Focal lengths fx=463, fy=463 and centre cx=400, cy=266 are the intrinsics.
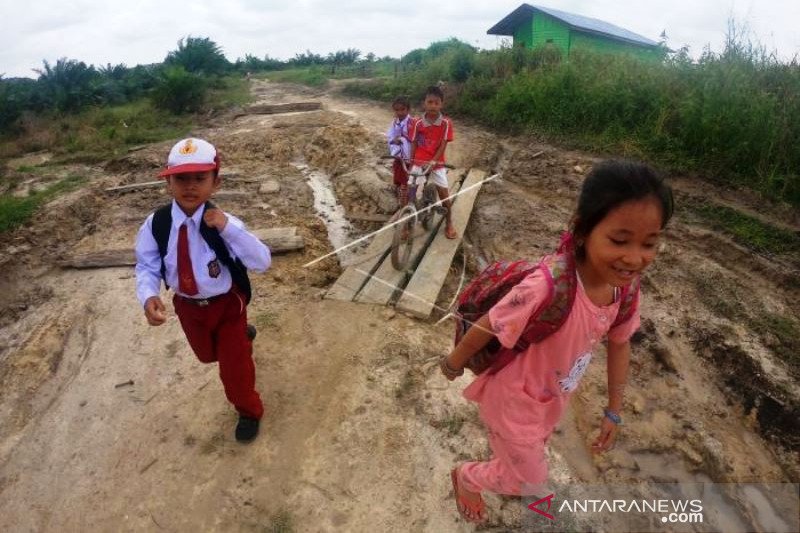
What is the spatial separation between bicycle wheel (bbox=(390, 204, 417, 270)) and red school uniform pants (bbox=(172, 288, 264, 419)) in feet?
7.37

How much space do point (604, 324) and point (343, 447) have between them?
1854 millimetres

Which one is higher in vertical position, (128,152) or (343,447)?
(128,152)

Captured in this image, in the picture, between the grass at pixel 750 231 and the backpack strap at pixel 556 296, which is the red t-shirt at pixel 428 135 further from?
the backpack strap at pixel 556 296

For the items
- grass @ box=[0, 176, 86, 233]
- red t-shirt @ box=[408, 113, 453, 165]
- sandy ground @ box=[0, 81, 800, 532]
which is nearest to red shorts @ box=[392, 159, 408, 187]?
red t-shirt @ box=[408, 113, 453, 165]

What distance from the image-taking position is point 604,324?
1.65 m

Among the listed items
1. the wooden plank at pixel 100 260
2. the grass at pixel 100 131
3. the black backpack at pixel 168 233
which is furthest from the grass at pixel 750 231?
the grass at pixel 100 131

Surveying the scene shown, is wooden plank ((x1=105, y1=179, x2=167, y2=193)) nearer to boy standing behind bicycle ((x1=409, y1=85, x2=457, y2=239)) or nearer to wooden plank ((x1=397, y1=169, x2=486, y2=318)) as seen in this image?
boy standing behind bicycle ((x1=409, y1=85, x2=457, y2=239))

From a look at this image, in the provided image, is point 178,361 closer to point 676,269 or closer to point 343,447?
point 343,447

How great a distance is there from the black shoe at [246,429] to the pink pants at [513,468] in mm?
1510

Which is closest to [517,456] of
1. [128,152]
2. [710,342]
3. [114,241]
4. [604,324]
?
[604,324]

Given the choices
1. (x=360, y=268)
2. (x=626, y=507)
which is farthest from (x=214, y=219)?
(x=360, y=268)

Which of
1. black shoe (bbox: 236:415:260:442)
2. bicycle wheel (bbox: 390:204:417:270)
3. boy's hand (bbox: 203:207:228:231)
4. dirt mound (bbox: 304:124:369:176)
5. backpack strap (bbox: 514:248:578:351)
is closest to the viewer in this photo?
Answer: backpack strap (bbox: 514:248:578:351)

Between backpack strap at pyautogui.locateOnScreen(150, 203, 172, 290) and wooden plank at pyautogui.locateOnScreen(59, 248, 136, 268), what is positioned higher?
backpack strap at pyautogui.locateOnScreen(150, 203, 172, 290)

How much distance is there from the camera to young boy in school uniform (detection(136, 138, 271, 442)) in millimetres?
2197
